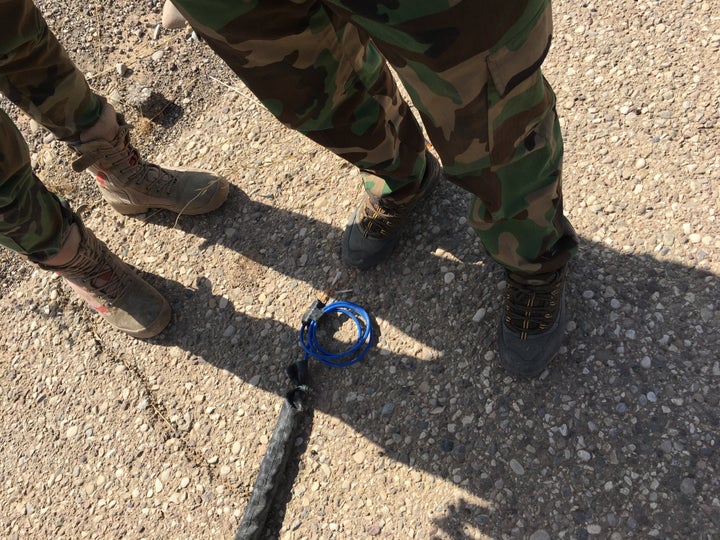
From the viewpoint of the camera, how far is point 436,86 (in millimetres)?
1170

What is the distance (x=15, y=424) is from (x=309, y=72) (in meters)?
2.32

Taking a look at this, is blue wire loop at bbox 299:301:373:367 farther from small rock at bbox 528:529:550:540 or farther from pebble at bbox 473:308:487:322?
small rock at bbox 528:529:550:540

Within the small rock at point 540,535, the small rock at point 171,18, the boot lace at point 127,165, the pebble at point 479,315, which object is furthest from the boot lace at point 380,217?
the small rock at point 171,18

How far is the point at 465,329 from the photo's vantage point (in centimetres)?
227

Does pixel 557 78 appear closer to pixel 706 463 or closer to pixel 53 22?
pixel 706 463

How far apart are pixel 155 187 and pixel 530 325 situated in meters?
1.99

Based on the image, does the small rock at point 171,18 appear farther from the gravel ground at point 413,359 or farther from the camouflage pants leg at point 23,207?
the camouflage pants leg at point 23,207

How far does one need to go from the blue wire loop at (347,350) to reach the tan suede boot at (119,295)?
2.49 feet

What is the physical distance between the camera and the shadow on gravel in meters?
1.83

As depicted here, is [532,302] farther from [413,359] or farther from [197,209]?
[197,209]

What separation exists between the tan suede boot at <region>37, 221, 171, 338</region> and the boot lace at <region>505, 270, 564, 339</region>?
1.65m

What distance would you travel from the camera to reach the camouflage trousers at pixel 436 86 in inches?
41.6

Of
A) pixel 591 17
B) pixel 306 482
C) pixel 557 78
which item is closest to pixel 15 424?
pixel 306 482

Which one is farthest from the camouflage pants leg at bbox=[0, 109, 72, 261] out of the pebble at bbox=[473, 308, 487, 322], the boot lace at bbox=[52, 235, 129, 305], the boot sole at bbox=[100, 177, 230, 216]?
the pebble at bbox=[473, 308, 487, 322]
